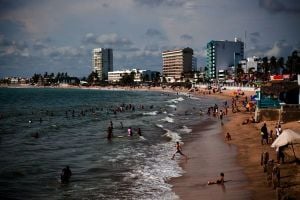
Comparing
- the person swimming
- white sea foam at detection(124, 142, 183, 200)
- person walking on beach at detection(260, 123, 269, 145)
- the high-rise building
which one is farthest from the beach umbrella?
the high-rise building

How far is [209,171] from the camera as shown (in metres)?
23.6

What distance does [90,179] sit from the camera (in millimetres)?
22891

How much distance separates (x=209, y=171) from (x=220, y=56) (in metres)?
175

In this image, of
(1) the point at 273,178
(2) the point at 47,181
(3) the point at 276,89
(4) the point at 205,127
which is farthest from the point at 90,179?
(4) the point at 205,127

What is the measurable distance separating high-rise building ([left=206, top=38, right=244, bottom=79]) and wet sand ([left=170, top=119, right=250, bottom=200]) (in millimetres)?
159642

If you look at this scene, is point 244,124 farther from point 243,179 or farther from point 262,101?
point 243,179

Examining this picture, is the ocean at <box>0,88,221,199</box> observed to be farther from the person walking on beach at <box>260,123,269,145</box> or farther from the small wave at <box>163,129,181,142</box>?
the person walking on beach at <box>260,123,269,145</box>

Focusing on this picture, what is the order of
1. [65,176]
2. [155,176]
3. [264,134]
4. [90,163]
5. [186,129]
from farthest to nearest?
[186,129], [264,134], [90,163], [155,176], [65,176]

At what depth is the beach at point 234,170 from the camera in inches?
725

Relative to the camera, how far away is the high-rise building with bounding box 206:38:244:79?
194 m

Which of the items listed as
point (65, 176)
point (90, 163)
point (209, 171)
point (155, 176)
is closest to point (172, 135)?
point (90, 163)

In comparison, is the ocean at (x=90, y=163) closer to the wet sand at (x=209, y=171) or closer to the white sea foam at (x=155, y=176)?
the white sea foam at (x=155, y=176)

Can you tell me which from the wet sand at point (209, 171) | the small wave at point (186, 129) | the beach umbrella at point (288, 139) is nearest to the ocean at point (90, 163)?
the small wave at point (186, 129)

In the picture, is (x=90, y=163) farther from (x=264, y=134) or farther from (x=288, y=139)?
(x=288, y=139)
